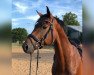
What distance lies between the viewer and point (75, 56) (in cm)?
222

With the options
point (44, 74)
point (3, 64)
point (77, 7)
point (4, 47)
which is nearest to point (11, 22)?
point (4, 47)

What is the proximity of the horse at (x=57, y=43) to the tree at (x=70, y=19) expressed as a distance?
0.08 meters

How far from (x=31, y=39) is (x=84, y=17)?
541 mm

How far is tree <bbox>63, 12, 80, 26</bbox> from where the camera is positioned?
1.97 metres

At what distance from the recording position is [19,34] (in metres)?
2.04

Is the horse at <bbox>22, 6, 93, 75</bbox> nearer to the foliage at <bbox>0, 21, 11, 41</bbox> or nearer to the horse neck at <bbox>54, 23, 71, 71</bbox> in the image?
the horse neck at <bbox>54, 23, 71, 71</bbox>

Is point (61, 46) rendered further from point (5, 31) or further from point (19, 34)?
point (5, 31)

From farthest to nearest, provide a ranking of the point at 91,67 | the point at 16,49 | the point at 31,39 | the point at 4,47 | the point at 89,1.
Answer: the point at 16,49
the point at 31,39
the point at 4,47
the point at 91,67
the point at 89,1

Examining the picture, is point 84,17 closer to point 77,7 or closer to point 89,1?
point 89,1

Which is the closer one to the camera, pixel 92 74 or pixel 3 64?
pixel 92 74

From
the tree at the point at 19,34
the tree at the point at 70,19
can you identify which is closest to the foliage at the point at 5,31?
the tree at the point at 19,34

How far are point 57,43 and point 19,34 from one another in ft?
1.05

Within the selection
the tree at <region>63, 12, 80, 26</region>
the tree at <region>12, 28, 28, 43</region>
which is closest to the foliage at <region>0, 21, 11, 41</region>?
the tree at <region>12, 28, 28, 43</region>

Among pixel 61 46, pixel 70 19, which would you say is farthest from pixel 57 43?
pixel 70 19
